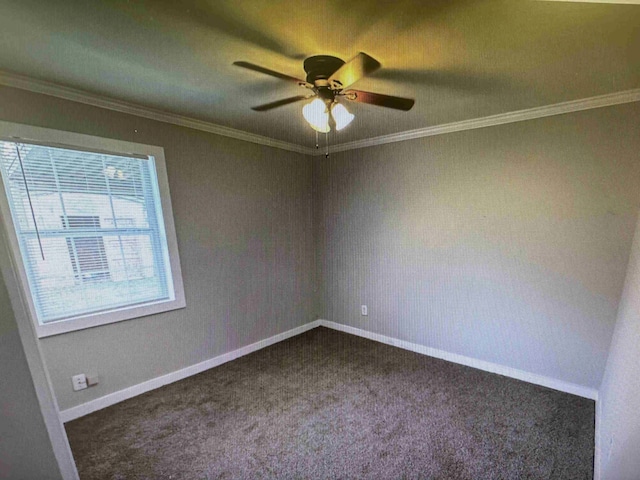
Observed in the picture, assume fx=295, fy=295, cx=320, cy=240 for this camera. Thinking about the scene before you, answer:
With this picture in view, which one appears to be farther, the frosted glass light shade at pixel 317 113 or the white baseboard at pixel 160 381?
the white baseboard at pixel 160 381

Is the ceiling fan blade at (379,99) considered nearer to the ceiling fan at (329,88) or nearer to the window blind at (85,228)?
the ceiling fan at (329,88)

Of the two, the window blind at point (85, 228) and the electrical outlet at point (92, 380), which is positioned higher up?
the window blind at point (85, 228)

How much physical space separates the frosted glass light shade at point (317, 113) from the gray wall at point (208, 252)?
1489mm

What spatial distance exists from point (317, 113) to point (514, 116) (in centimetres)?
184

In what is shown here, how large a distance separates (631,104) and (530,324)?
1767 mm

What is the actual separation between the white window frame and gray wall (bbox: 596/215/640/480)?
2.73 m

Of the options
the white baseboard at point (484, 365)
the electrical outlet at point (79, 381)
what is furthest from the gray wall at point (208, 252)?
the white baseboard at point (484, 365)

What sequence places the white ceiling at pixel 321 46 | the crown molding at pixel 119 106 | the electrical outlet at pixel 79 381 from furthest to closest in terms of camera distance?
the electrical outlet at pixel 79 381 < the crown molding at pixel 119 106 < the white ceiling at pixel 321 46

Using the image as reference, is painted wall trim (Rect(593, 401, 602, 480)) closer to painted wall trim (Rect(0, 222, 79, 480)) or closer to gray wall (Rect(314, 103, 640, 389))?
gray wall (Rect(314, 103, 640, 389))

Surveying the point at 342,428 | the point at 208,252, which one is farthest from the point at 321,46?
the point at 342,428

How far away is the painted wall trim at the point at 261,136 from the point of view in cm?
191

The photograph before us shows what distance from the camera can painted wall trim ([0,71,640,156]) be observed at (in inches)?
75.3

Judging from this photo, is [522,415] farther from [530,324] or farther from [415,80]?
[415,80]

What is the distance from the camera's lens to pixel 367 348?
3318 mm
